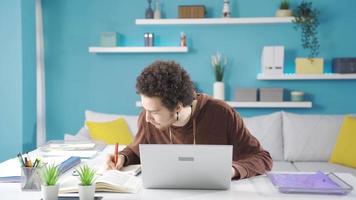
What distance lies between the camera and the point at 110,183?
152cm

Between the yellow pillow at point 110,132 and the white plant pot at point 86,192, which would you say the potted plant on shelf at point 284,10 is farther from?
the white plant pot at point 86,192

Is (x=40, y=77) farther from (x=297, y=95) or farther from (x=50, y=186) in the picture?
(x=50, y=186)

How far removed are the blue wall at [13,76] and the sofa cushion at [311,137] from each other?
218cm

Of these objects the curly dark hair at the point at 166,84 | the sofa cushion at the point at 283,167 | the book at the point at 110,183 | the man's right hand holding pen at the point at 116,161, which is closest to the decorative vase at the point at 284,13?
the sofa cushion at the point at 283,167

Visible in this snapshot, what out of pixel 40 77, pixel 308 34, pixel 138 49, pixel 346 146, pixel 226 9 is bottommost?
pixel 346 146

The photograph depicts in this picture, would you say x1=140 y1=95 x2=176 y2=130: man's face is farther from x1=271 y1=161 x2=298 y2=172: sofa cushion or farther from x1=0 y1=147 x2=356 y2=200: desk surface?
x1=271 y1=161 x2=298 y2=172: sofa cushion

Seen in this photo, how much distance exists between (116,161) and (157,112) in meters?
0.30

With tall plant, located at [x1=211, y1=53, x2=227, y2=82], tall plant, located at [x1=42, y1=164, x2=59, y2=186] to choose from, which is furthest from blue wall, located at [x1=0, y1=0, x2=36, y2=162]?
tall plant, located at [x1=42, y1=164, x2=59, y2=186]

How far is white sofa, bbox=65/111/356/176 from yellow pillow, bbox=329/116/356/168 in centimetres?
9

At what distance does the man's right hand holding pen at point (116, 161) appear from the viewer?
71.9 inches

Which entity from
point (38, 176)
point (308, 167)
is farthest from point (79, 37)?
point (38, 176)

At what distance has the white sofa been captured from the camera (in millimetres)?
3584

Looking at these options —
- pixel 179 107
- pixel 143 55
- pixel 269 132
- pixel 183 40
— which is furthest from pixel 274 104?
pixel 179 107

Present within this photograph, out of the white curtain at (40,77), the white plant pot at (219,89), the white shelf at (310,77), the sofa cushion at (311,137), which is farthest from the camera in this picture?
the white curtain at (40,77)
